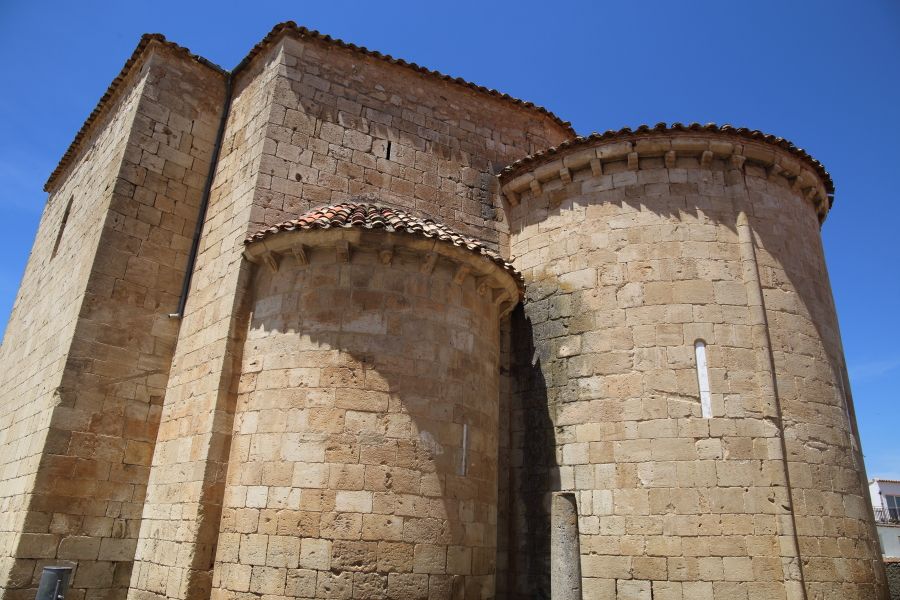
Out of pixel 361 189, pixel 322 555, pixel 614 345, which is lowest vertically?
pixel 322 555

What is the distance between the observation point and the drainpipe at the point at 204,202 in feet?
29.6

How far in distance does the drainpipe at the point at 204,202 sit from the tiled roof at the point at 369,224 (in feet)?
5.64

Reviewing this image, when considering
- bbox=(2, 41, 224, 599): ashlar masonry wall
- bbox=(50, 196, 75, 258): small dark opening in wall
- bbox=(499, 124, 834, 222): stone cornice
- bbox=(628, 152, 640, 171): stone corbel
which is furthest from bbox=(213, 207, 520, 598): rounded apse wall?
bbox=(50, 196, 75, 258): small dark opening in wall

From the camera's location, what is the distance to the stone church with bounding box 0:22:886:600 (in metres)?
6.84

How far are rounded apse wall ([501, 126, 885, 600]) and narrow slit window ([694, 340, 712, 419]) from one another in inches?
1.0

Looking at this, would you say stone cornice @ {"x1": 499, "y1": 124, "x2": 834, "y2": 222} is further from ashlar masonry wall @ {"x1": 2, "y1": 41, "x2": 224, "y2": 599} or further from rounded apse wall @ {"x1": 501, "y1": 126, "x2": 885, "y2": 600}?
ashlar masonry wall @ {"x1": 2, "y1": 41, "x2": 224, "y2": 599}

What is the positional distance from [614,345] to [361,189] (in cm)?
421

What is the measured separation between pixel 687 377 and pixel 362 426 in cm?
392

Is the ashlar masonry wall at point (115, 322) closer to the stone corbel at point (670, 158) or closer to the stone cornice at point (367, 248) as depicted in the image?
the stone cornice at point (367, 248)

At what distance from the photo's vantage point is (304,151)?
9.08m

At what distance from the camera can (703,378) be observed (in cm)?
771

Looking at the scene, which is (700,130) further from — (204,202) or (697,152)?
(204,202)

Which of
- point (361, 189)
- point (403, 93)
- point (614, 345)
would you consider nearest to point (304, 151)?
point (361, 189)

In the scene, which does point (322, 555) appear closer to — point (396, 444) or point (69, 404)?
point (396, 444)
